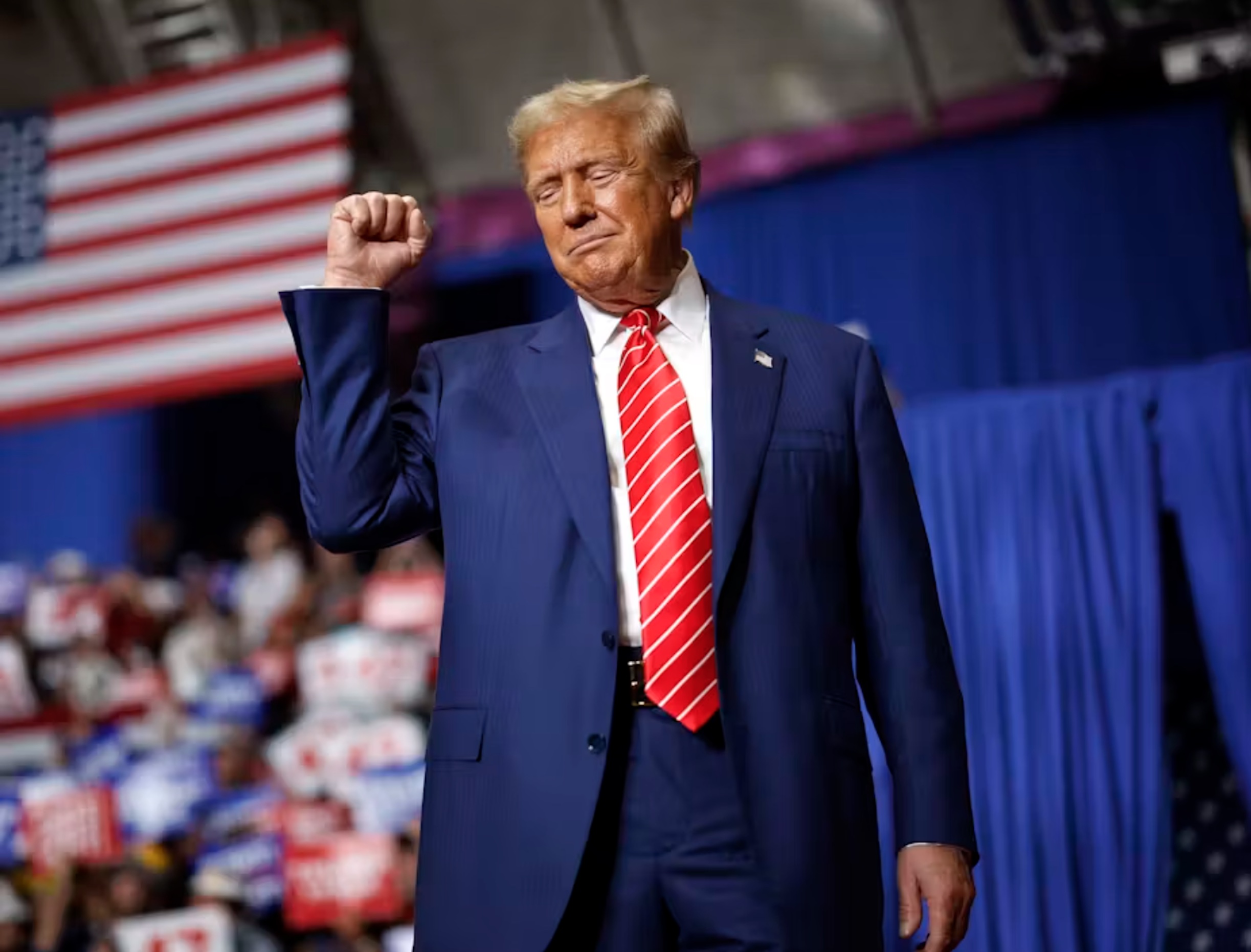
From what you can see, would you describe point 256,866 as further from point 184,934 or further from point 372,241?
point 372,241

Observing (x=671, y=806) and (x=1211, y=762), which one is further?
(x=1211, y=762)

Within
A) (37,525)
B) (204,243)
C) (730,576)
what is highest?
(204,243)

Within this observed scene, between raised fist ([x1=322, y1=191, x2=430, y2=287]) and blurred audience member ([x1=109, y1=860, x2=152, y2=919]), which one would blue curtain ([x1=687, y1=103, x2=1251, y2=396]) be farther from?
raised fist ([x1=322, y1=191, x2=430, y2=287])

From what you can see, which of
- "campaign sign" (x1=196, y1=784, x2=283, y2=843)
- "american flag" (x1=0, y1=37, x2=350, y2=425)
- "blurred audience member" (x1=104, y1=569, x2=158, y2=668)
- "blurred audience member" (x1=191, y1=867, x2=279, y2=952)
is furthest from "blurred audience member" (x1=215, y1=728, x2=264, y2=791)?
"american flag" (x1=0, y1=37, x2=350, y2=425)

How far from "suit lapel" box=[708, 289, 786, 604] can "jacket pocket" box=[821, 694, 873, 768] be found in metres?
Answer: 0.14

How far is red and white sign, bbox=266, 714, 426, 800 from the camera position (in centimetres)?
555

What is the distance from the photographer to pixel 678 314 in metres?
1.43

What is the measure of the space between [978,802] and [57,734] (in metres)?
4.53

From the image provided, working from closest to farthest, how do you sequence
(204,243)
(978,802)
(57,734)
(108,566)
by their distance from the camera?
(978,802)
(204,243)
(57,734)
(108,566)

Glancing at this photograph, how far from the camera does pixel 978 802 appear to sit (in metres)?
4.12

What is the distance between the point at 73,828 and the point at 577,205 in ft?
17.1

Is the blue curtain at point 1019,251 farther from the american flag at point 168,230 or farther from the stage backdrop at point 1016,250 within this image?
the american flag at point 168,230

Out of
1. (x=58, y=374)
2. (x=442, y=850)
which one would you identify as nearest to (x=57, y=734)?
(x=58, y=374)

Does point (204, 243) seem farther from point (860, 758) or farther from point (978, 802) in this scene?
point (860, 758)
